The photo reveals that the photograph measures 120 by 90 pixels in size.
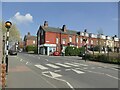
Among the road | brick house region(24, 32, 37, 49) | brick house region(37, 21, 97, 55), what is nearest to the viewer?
the road

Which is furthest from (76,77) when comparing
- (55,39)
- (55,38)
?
(55,38)

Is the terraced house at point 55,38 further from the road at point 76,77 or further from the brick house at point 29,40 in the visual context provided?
the road at point 76,77

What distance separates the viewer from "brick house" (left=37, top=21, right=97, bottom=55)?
67.6 meters

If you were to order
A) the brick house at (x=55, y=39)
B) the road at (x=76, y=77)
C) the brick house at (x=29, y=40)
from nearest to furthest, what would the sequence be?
the road at (x=76, y=77)
the brick house at (x=55, y=39)
the brick house at (x=29, y=40)

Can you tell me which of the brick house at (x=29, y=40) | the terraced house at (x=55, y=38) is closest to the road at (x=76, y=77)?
the terraced house at (x=55, y=38)

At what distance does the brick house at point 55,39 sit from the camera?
6762 centimetres

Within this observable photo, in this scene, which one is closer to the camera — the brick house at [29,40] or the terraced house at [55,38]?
the terraced house at [55,38]

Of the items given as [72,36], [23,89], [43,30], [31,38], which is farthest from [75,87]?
[31,38]

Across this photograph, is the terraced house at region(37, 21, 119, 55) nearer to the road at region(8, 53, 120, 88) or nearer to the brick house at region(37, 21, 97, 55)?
the brick house at region(37, 21, 97, 55)

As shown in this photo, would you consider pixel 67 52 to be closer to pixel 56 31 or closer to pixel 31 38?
pixel 56 31

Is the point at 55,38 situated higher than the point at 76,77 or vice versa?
the point at 55,38

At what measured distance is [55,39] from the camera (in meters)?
69.9

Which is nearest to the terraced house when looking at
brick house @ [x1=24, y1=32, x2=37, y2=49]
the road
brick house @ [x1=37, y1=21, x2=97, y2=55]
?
brick house @ [x1=37, y1=21, x2=97, y2=55]

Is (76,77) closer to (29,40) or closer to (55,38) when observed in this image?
(55,38)
